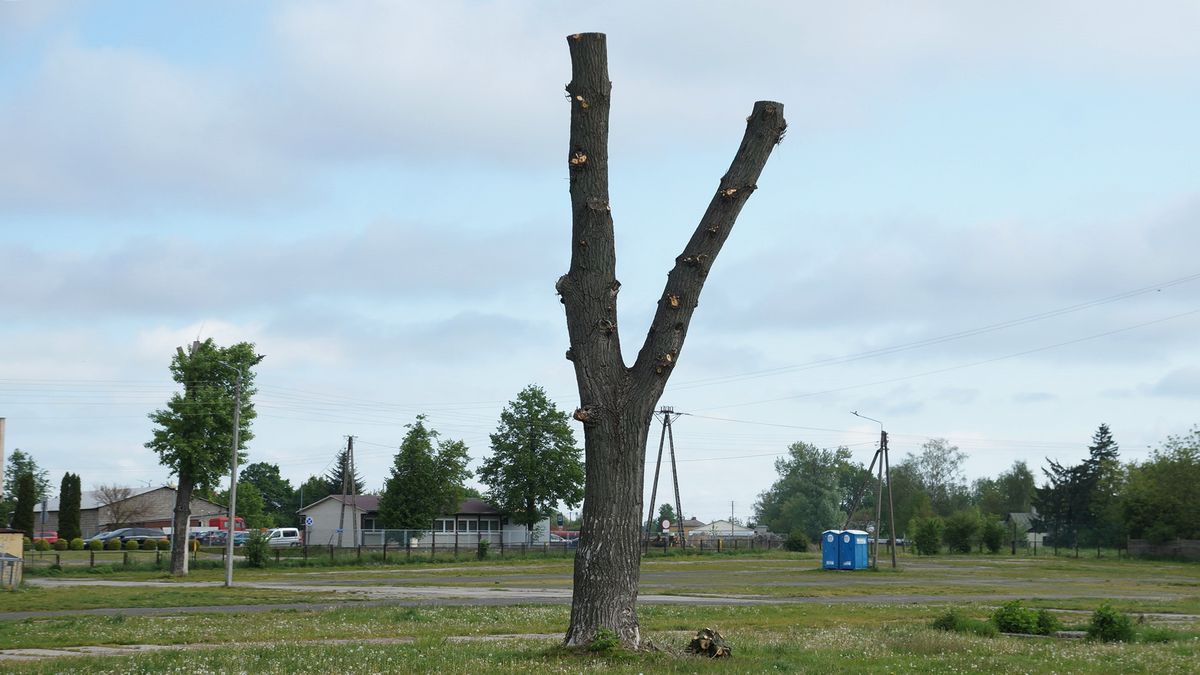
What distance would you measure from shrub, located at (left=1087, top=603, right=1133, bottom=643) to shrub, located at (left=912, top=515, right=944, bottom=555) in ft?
218

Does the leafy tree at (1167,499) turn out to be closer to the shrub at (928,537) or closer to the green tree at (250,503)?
the shrub at (928,537)

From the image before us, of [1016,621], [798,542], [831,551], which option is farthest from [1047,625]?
[798,542]

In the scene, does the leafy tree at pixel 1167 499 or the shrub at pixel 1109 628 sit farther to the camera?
the leafy tree at pixel 1167 499

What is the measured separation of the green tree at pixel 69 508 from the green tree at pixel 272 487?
186 ft

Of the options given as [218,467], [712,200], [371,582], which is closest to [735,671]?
[712,200]

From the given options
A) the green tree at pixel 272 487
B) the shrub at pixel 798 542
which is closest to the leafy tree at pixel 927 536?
the shrub at pixel 798 542

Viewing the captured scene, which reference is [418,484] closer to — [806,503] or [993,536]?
[993,536]

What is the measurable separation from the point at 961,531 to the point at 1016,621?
75134 millimetres

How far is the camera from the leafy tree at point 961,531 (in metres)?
87.5

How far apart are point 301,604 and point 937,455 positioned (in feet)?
447

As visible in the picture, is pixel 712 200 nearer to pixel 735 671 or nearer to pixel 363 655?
pixel 735 671

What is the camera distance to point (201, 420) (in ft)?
162

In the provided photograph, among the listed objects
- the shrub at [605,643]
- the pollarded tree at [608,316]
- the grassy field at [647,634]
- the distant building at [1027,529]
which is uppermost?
the pollarded tree at [608,316]

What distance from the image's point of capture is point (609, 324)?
12.1 m
